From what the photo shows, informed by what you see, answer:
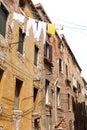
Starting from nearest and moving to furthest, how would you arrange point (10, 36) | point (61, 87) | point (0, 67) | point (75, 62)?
point (0, 67)
point (10, 36)
point (61, 87)
point (75, 62)

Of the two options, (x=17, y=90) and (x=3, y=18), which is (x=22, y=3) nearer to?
(x=3, y=18)

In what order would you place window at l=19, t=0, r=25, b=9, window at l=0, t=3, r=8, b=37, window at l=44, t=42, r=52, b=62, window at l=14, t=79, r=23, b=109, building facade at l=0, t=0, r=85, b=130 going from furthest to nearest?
window at l=44, t=42, r=52, b=62
window at l=19, t=0, r=25, b=9
window at l=14, t=79, r=23, b=109
window at l=0, t=3, r=8, b=37
building facade at l=0, t=0, r=85, b=130

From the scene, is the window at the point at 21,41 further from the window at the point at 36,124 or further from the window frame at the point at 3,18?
the window at the point at 36,124

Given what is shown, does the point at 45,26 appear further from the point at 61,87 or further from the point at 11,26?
the point at 61,87

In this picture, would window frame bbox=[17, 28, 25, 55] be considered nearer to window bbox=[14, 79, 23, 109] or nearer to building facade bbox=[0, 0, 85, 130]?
building facade bbox=[0, 0, 85, 130]

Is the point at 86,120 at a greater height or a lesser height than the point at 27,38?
lesser

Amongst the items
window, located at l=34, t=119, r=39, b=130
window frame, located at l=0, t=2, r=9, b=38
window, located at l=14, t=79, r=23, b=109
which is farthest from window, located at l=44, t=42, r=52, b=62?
window frame, located at l=0, t=2, r=9, b=38

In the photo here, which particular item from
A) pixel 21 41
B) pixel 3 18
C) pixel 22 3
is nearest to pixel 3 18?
pixel 3 18

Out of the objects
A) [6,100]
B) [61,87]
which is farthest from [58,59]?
[6,100]

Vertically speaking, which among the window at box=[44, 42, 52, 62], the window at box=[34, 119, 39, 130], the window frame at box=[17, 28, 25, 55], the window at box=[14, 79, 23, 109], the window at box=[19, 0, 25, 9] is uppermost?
the window at box=[19, 0, 25, 9]

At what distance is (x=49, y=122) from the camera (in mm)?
17469

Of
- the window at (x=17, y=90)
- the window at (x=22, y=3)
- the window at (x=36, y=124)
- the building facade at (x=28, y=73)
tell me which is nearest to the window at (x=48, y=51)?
the building facade at (x=28, y=73)

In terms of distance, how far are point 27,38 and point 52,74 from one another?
5.18 metres

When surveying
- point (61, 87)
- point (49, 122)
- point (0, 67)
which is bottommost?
point (49, 122)
